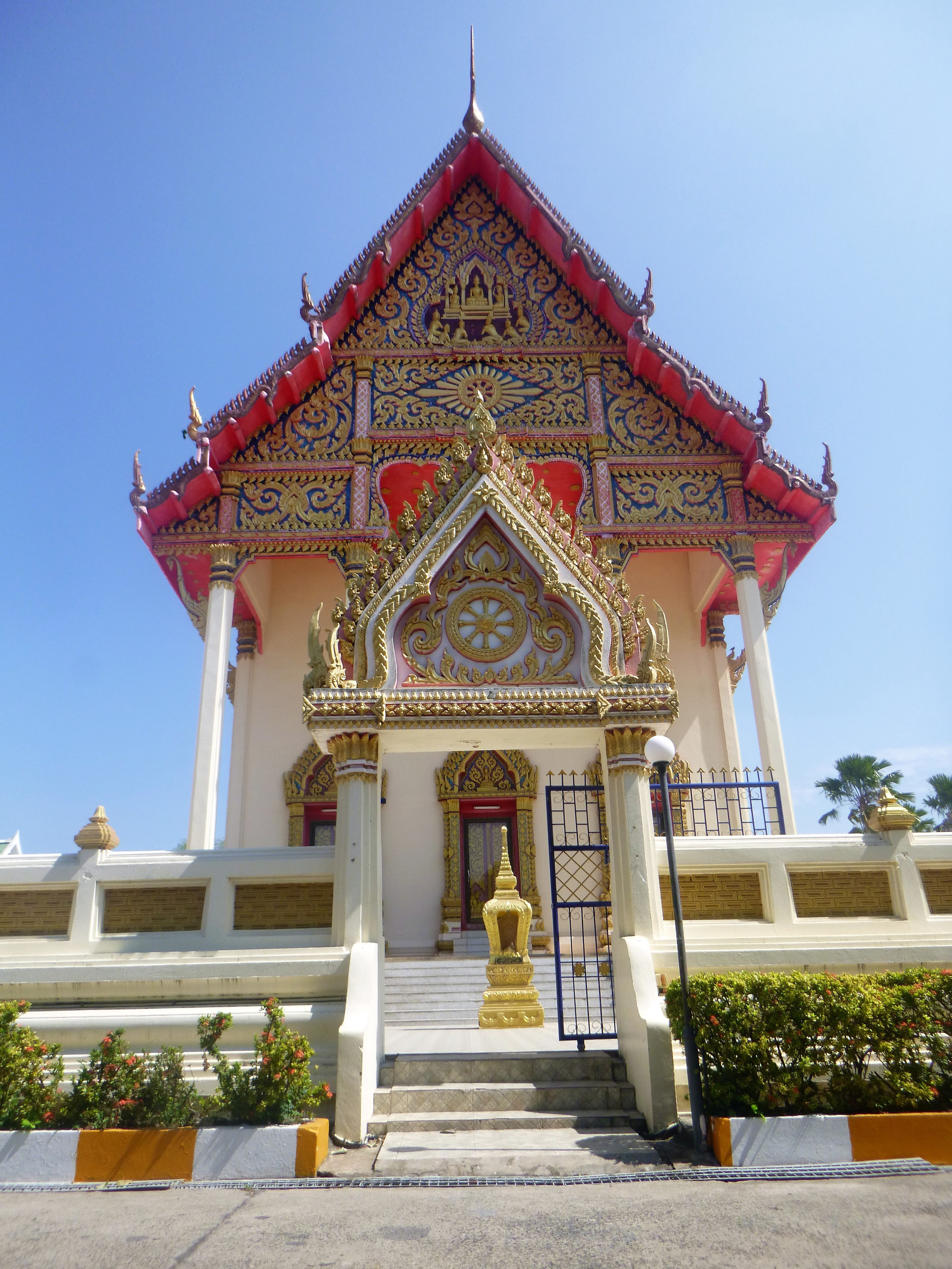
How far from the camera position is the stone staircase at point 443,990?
838 centimetres

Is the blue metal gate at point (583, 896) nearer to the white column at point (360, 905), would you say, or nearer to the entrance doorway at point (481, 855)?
the entrance doorway at point (481, 855)

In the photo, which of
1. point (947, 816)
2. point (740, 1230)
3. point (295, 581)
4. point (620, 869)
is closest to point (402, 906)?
point (295, 581)

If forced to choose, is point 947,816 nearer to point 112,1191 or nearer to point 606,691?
point 606,691

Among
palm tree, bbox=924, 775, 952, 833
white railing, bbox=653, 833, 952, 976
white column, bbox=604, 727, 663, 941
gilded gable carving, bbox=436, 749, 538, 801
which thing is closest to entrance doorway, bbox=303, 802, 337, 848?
gilded gable carving, bbox=436, 749, 538, 801

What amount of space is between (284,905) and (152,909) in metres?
0.92

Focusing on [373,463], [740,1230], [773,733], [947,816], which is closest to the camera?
[740,1230]

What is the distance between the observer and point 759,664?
10.8 metres

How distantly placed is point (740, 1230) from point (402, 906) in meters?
8.84

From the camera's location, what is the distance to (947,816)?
84.5 ft

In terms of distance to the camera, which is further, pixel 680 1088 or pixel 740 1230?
pixel 680 1088

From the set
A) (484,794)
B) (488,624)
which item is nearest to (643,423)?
(484,794)

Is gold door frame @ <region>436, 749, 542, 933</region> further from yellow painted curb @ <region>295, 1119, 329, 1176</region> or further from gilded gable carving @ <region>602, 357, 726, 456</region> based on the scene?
yellow painted curb @ <region>295, 1119, 329, 1176</region>

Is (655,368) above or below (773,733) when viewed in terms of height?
above

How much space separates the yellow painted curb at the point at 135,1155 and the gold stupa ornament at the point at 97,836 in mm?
2195
